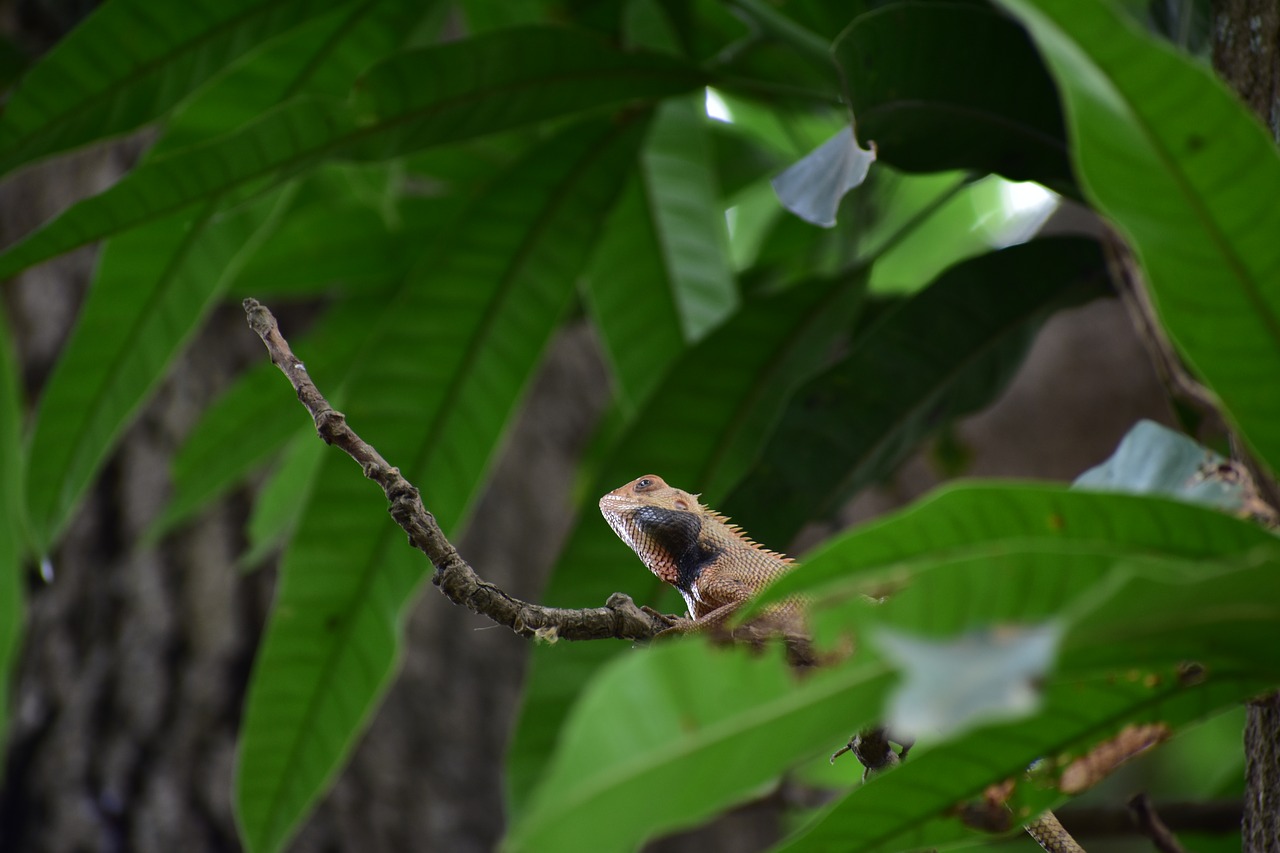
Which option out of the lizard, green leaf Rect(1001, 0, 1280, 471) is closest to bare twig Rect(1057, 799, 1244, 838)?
the lizard

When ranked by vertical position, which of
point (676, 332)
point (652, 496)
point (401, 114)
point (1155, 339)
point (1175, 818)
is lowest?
point (1175, 818)

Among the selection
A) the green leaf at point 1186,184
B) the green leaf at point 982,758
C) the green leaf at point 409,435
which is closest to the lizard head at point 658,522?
the green leaf at point 409,435

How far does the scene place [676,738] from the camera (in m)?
0.69

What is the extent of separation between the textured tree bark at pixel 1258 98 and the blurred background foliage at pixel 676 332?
20cm

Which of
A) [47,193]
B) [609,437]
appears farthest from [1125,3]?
[47,193]

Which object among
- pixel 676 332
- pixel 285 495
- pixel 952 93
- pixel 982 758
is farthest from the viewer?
pixel 285 495

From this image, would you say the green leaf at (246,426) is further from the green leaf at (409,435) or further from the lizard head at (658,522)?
the lizard head at (658,522)

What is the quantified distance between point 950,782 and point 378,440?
4.53 ft

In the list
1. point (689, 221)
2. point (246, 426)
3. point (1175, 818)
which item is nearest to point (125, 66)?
point (246, 426)

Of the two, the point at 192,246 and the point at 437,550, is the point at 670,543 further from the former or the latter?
the point at 192,246

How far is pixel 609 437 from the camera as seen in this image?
334 centimetres

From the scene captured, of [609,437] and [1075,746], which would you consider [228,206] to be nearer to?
[609,437]

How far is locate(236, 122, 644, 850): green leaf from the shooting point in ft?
6.73

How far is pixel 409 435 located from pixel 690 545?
23.8 inches
